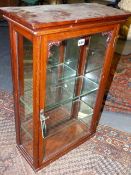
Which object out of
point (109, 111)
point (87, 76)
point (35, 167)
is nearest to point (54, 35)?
point (87, 76)

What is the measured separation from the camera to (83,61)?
180 cm

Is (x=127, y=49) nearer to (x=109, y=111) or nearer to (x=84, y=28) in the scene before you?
(x=109, y=111)

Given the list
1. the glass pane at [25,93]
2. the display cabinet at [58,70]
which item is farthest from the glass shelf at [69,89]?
the glass pane at [25,93]

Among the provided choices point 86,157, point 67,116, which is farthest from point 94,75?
point 86,157

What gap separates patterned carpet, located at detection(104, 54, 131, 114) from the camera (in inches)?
94.4

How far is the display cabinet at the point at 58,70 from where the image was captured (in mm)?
1123

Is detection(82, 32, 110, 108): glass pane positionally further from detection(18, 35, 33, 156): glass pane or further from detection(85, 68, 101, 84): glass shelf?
detection(18, 35, 33, 156): glass pane

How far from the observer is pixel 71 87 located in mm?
1884

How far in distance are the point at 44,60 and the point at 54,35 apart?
136 mm

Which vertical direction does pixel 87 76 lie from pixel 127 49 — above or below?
above

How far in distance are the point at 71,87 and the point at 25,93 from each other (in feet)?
1.57

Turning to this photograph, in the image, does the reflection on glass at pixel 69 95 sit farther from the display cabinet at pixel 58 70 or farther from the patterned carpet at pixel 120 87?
the patterned carpet at pixel 120 87

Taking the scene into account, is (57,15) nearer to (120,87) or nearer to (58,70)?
(58,70)

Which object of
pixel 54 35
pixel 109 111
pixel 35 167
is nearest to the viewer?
pixel 54 35
